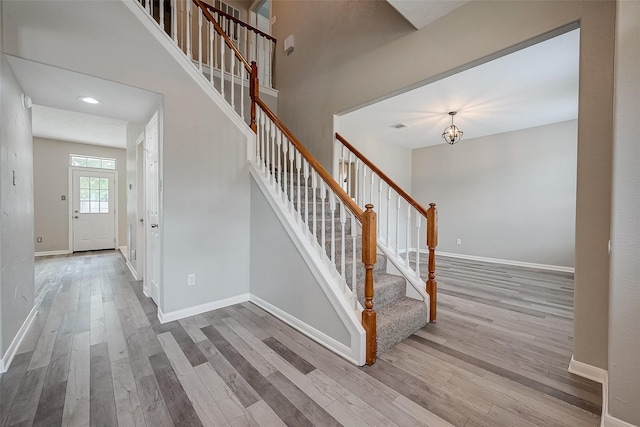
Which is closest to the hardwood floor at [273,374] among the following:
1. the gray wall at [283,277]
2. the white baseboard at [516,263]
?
the gray wall at [283,277]

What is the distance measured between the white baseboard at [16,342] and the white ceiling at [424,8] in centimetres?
389

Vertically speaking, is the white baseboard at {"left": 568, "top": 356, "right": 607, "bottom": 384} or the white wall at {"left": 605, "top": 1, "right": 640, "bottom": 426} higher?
the white wall at {"left": 605, "top": 1, "right": 640, "bottom": 426}

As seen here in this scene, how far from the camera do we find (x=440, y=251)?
20.1ft

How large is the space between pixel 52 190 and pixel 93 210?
0.84 metres

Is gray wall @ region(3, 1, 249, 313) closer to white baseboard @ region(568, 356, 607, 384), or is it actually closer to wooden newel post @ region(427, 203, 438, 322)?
wooden newel post @ region(427, 203, 438, 322)

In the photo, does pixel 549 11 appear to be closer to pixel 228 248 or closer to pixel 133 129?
pixel 228 248

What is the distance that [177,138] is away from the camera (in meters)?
2.53

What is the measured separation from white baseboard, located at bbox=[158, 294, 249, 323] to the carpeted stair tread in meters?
1.58

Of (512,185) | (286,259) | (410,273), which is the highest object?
(512,185)

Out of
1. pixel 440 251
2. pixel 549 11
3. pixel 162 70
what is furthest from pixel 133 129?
pixel 440 251

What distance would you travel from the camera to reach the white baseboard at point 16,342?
1740mm

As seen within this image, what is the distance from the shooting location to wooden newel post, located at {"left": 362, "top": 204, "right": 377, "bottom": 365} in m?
1.79

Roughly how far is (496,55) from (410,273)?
2.00 metres

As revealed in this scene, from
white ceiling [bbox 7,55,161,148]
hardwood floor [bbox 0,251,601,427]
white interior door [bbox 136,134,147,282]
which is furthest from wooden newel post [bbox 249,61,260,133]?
hardwood floor [bbox 0,251,601,427]
